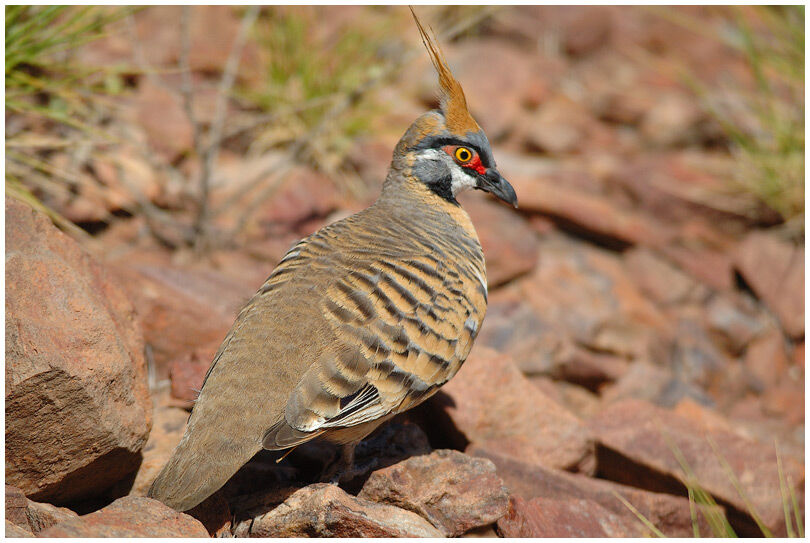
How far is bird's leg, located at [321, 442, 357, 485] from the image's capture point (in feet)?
13.5

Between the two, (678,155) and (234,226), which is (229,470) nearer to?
(234,226)

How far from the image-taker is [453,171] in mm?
5012

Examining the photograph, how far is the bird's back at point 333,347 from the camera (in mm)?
3504

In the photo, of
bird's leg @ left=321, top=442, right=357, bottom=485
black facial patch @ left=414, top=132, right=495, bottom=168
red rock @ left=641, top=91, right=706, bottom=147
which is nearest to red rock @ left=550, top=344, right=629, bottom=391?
black facial patch @ left=414, top=132, right=495, bottom=168

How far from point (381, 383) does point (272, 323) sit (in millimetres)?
614

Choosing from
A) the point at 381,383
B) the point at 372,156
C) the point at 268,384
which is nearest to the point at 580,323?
the point at 372,156

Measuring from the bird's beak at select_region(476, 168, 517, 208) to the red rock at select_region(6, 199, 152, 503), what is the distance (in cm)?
240

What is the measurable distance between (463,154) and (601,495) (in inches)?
88.5

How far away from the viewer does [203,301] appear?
5.55 m

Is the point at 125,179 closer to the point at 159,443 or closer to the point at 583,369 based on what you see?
the point at 159,443

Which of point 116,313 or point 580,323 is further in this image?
point 580,323

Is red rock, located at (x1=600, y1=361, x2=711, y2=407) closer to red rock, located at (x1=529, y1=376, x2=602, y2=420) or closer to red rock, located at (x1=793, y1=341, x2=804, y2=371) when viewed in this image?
red rock, located at (x1=529, y1=376, x2=602, y2=420)

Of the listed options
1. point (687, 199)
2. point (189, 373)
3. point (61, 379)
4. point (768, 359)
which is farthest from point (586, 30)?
point (61, 379)

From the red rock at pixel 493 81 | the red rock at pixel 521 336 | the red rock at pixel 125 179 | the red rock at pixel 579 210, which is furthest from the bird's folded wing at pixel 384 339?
the red rock at pixel 493 81
